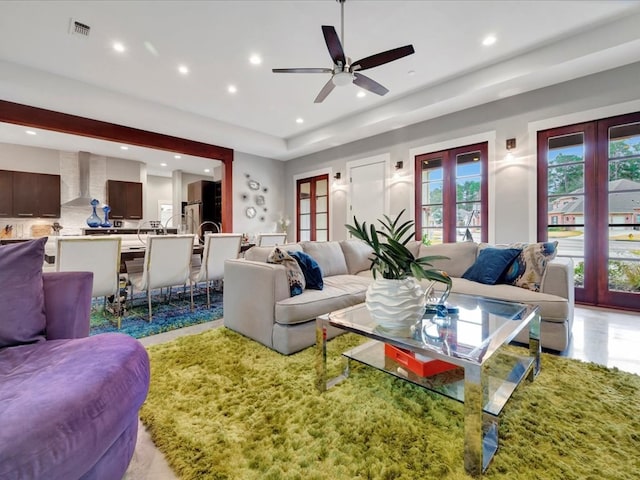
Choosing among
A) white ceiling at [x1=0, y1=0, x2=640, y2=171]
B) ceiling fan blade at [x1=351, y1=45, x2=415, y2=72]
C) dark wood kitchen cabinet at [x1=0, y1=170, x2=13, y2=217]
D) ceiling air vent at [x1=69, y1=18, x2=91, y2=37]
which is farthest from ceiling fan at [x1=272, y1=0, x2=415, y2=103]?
dark wood kitchen cabinet at [x1=0, y1=170, x2=13, y2=217]

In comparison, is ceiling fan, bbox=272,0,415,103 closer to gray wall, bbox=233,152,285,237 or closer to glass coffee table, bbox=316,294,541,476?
glass coffee table, bbox=316,294,541,476

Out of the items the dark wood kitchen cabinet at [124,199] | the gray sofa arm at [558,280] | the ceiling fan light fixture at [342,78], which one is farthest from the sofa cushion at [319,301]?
the dark wood kitchen cabinet at [124,199]

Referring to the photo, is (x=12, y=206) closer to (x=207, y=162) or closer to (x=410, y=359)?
(x=207, y=162)

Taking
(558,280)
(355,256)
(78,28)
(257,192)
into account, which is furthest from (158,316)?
(257,192)

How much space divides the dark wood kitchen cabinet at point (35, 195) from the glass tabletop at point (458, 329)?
7.63 m

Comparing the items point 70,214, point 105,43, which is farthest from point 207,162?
point 105,43

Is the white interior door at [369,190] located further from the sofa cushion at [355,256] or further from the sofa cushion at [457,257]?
the sofa cushion at [457,257]

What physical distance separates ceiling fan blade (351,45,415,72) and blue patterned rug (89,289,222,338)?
300 cm

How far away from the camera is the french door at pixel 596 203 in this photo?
11.1 feet

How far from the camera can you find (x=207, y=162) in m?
7.68

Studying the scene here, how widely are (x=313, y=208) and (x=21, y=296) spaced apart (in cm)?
599

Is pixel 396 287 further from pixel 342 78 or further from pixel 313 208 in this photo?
pixel 313 208

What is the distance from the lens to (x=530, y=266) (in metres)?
2.61

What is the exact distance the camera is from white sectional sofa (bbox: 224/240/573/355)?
219cm
